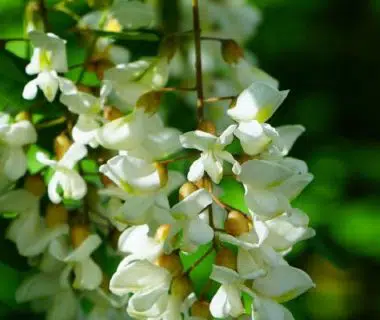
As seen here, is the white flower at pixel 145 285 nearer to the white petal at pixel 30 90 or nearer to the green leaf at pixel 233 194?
the white petal at pixel 30 90

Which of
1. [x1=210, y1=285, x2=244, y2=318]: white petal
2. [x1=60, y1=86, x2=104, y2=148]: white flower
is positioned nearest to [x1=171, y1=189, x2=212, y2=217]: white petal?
[x1=210, y1=285, x2=244, y2=318]: white petal

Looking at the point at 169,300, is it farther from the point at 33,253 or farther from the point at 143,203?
the point at 33,253

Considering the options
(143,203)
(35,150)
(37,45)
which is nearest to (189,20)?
(35,150)

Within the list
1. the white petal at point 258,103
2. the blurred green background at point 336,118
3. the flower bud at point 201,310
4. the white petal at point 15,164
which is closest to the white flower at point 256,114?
the white petal at point 258,103

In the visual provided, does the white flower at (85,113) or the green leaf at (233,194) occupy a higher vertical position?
the white flower at (85,113)

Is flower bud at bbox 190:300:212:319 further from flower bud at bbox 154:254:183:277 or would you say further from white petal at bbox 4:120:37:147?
white petal at bbox 4:120:37:147

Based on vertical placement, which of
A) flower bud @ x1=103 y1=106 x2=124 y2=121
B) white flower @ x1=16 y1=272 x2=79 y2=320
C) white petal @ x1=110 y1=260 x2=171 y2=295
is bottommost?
white flower @ x1=16 y1=272 x2=79 y2=320
